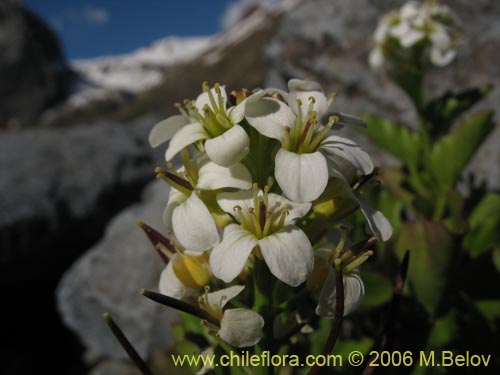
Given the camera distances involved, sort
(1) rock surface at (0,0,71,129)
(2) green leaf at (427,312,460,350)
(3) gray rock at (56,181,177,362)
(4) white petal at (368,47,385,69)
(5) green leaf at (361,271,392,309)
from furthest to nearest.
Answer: (1) rock surface at (0,0,71,129) → (3) gray rock at (56,181,177,362) → (4) white petal at (368,47,385,69) → (5) green leaf at (361,271,392,309) → (2) green leaf at (427,312,460,350)

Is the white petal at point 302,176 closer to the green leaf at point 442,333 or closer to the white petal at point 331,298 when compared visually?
the white petal at point 331,298

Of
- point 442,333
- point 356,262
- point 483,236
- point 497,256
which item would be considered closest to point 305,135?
point 356,262

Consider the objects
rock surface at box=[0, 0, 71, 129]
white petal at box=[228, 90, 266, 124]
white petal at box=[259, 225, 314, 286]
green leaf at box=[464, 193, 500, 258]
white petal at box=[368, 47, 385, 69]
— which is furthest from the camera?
rock surface at box=[0, 0, 71, 129]

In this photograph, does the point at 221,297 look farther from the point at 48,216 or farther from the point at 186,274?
the point at 48,216

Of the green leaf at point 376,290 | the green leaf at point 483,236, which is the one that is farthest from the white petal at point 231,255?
the green leaf at point 483,236

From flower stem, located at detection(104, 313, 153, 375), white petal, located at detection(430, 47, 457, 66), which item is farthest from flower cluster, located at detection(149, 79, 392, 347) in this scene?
white petal, located at detection(430, 47, 457, 66)

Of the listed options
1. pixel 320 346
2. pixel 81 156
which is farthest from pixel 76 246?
pixel 320 346

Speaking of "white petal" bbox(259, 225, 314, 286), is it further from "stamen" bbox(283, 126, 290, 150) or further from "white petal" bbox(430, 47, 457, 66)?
"white petal" bbox(430, 47, 457, 66)

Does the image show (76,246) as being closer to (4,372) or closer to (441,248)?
(4,372)
